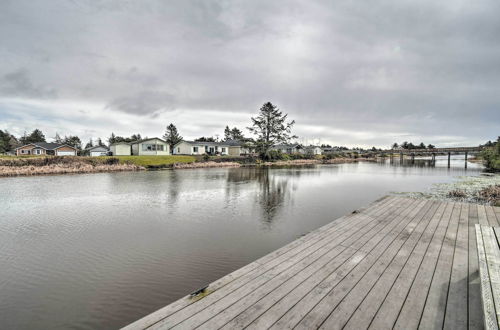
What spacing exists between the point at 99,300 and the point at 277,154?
5707 cm

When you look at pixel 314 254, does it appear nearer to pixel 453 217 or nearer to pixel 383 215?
pixel 383 215

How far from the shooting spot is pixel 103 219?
10.0m

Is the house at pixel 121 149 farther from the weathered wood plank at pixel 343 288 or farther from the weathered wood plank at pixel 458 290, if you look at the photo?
the weathered wood plank at pixel 458 290

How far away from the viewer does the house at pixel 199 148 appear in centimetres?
5834

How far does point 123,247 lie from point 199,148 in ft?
179

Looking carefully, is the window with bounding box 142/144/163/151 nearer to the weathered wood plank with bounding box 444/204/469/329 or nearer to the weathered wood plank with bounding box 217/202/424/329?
the weathered wood plank with bounding box 217/202/424/329

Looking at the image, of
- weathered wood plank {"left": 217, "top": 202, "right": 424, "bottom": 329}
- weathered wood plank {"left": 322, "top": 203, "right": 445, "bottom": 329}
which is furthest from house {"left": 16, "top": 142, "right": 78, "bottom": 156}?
weathered wood plank {"left": 322, "top": 203, "right": 445, "bottom": 329}

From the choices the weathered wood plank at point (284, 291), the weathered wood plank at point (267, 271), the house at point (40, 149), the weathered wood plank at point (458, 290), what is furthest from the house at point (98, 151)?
the weathered wood plank at point (458, 290)

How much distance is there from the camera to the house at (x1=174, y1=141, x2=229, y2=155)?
58344 mm

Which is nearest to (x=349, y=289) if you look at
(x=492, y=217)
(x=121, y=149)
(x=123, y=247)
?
(x=123, y=247)

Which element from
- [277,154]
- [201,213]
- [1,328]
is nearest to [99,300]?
[1,328]

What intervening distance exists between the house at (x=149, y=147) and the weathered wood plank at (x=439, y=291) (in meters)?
51.0

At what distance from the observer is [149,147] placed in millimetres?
49781

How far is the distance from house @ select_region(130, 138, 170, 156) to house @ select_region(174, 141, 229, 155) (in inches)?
253
